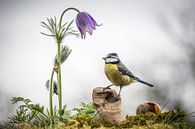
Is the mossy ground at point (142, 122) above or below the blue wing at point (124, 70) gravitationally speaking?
below

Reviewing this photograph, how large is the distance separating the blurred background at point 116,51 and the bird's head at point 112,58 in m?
0.06

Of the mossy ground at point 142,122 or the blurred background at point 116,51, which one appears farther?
the blurred background at point 116,51

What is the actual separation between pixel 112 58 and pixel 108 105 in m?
Result: 0.13

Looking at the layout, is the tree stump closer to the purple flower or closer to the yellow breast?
the yellow breast

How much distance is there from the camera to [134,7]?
1.15 m

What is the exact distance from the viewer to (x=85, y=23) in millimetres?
1052

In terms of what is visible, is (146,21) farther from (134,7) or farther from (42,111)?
(42,111)

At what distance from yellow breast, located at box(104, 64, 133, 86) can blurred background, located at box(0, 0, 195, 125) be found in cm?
5

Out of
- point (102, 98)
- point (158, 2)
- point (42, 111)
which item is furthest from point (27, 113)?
point (158, 2)

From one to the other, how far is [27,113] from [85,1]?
330mm

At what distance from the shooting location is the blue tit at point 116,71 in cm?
105

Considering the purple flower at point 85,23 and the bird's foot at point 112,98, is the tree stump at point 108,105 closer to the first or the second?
the bird's foot at point 112,98

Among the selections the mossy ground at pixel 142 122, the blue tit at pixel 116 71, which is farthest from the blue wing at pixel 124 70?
the mossy ground at pixel 142 122

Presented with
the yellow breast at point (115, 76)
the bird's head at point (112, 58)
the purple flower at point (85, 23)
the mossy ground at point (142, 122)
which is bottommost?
the mossy ground at point (142, 122)
